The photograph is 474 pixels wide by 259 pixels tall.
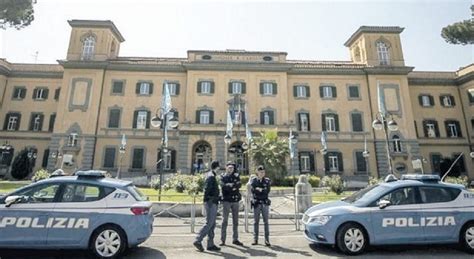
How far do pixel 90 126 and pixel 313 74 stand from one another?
24404 millimetres

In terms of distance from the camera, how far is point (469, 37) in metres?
22.4

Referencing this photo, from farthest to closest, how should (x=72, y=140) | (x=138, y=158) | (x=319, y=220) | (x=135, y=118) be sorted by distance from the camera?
(x=135, y=118) → (x=138, y=158) → (x=72, y=140) → (x=319, y=220)

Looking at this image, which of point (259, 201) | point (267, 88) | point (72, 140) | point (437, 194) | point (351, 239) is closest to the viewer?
point (351, 239)

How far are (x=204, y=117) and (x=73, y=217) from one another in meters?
23.6

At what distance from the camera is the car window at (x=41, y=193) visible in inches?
220

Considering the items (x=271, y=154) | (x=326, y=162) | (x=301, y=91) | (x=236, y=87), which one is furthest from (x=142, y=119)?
(x=326, y=162)

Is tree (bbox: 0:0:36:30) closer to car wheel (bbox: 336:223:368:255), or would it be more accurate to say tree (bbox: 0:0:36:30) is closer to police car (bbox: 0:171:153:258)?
police car (bbox: 0:171:153:258)

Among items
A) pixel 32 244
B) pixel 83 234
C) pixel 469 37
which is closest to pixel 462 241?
pixel 83 234

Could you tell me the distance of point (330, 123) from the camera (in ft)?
98.5

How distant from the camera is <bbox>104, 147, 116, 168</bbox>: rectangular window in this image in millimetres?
27891

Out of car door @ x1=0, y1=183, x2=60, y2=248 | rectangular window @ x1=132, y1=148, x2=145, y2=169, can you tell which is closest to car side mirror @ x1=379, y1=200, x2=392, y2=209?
car door @ x1=0, y1=183, x2=60, y2=248

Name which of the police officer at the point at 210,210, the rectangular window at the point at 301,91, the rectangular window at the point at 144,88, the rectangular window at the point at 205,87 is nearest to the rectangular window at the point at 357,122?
the rectangular window at the point at 301,91

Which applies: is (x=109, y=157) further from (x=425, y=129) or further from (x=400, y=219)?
(x=425, y=129)

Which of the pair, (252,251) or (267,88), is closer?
(252,251)
